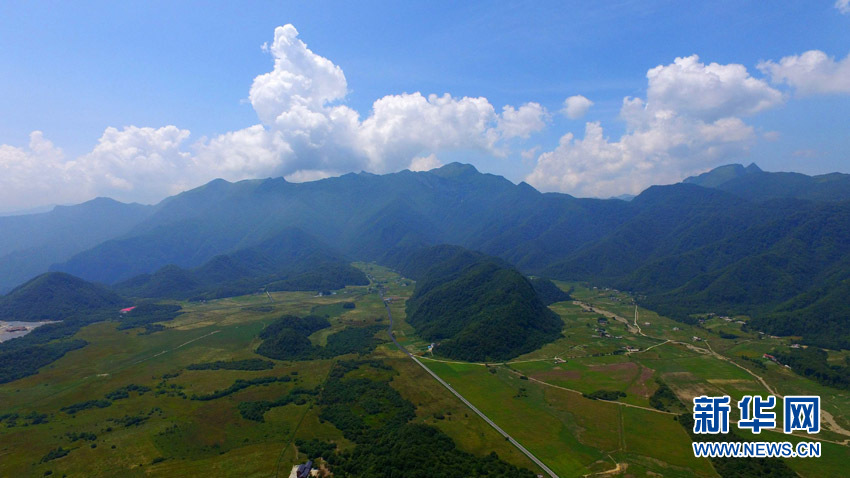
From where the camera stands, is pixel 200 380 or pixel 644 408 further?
pixel 200 380

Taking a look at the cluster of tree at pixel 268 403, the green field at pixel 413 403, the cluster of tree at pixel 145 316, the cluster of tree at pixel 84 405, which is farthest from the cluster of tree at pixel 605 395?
the cluster of tree at pixel 145 316

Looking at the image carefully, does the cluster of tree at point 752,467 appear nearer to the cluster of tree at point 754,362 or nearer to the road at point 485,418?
the road at point 485,418

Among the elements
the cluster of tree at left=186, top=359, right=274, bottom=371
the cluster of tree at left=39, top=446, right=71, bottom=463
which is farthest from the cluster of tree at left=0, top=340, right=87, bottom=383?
the cluster of tree at left=39, top=446, right=71, bottom=463

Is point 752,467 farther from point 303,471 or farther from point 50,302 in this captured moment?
point 50,302

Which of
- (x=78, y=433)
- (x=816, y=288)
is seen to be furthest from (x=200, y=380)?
(x=816, y=288)

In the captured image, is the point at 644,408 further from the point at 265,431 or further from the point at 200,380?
the point at 200,380

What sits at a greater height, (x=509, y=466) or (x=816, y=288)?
(x=816, y=288)

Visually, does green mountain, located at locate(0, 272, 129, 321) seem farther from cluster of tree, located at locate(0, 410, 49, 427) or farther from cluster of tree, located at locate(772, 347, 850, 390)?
cluster of tree, located at locate(772, 347, 850, 390)
